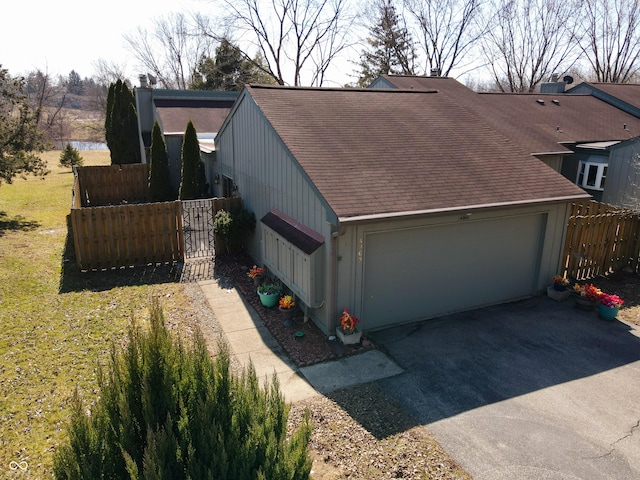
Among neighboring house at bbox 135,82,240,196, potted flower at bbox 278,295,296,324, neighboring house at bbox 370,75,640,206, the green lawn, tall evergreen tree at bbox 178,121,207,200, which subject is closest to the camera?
the green lawn

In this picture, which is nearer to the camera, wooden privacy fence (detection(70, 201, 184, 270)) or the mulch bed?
the mulch bed

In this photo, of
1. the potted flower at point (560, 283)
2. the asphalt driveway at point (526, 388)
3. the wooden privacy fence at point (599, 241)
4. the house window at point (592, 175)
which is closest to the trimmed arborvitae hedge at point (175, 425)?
the asphalt driveway at point (526, 388)

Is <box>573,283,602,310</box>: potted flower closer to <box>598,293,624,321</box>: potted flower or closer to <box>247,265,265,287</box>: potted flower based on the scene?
<box>598,293,624,321</box>: potted flower

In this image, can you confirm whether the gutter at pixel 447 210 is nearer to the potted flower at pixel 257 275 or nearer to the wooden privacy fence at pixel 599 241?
the wooden privacy fence at pixel 599 241

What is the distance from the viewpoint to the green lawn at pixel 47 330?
5.78 meters

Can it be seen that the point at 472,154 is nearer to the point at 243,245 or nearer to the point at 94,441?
the point at 243,245

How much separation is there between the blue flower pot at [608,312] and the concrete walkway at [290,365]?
4.81 m

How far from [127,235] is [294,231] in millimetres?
5048

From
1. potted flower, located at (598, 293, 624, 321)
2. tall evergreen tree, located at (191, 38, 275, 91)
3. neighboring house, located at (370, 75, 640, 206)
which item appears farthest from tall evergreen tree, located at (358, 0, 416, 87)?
potted flower, located at (598, 293, 624, 321)

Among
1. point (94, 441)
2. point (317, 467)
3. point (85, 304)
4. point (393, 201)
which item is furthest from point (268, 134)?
point (94, 441)

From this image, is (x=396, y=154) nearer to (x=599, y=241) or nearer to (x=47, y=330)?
(x=599, y=241)

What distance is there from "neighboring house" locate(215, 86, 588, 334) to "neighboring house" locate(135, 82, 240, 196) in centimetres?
744

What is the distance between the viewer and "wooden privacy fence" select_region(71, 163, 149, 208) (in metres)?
20.1

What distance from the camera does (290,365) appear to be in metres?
7.45
